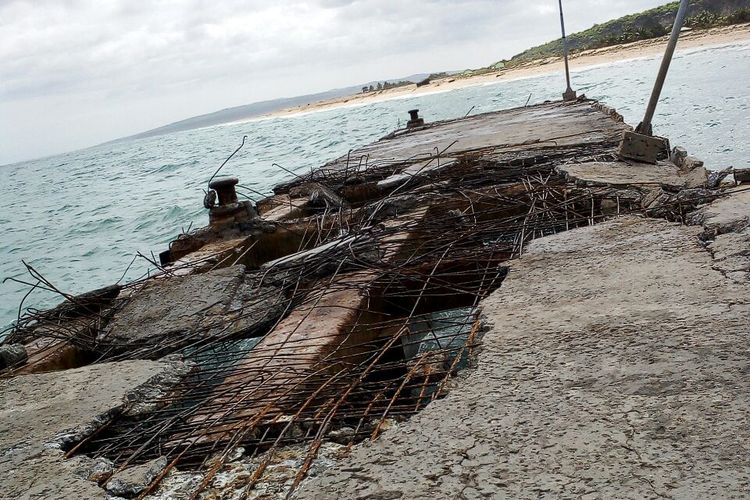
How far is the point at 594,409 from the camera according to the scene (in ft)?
7.45

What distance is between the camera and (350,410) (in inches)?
111

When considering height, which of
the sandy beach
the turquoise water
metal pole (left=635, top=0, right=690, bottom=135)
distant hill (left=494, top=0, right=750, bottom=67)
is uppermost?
distant hill (left=494, top=0, right=750, bottom=67)

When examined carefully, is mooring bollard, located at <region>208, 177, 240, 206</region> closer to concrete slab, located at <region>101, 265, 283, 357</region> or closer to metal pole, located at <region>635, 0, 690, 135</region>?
concrete slab, located at <region>101, 265, 283, 357</region>

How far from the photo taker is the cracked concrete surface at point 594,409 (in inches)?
76.1

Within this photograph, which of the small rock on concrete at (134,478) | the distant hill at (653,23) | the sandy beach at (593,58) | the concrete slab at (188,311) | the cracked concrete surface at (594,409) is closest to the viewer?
the cracked concrete surface at (594,409)

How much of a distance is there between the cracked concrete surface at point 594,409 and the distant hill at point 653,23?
51228 mm

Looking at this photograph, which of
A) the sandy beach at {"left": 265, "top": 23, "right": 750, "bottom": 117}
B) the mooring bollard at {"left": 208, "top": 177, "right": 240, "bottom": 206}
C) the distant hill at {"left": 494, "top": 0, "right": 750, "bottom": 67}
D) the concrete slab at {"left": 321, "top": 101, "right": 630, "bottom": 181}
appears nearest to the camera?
the mooring bollard at {"left": 208, "top": 177, "right": 240, "bottom": 206}

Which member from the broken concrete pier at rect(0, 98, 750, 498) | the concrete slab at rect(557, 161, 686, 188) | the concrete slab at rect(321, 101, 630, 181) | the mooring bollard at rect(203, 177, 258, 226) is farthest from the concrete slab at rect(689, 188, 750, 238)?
the mooring bollard at rect(203, 177, 258, 226)

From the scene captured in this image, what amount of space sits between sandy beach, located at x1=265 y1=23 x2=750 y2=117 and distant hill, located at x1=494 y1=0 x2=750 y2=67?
4.45 feet

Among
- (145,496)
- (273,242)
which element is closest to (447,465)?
(145,496)

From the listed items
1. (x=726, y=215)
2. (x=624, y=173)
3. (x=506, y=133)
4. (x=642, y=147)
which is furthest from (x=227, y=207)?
(x=506, y=133)

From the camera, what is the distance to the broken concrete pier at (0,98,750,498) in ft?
6.96

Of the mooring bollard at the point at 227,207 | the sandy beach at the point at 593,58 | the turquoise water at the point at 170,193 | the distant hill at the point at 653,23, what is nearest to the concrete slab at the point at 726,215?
the mooring bollard at the point at 227,207

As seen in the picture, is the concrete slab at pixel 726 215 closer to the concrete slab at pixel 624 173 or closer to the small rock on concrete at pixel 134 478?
the concrete slab at pixel 624 173
